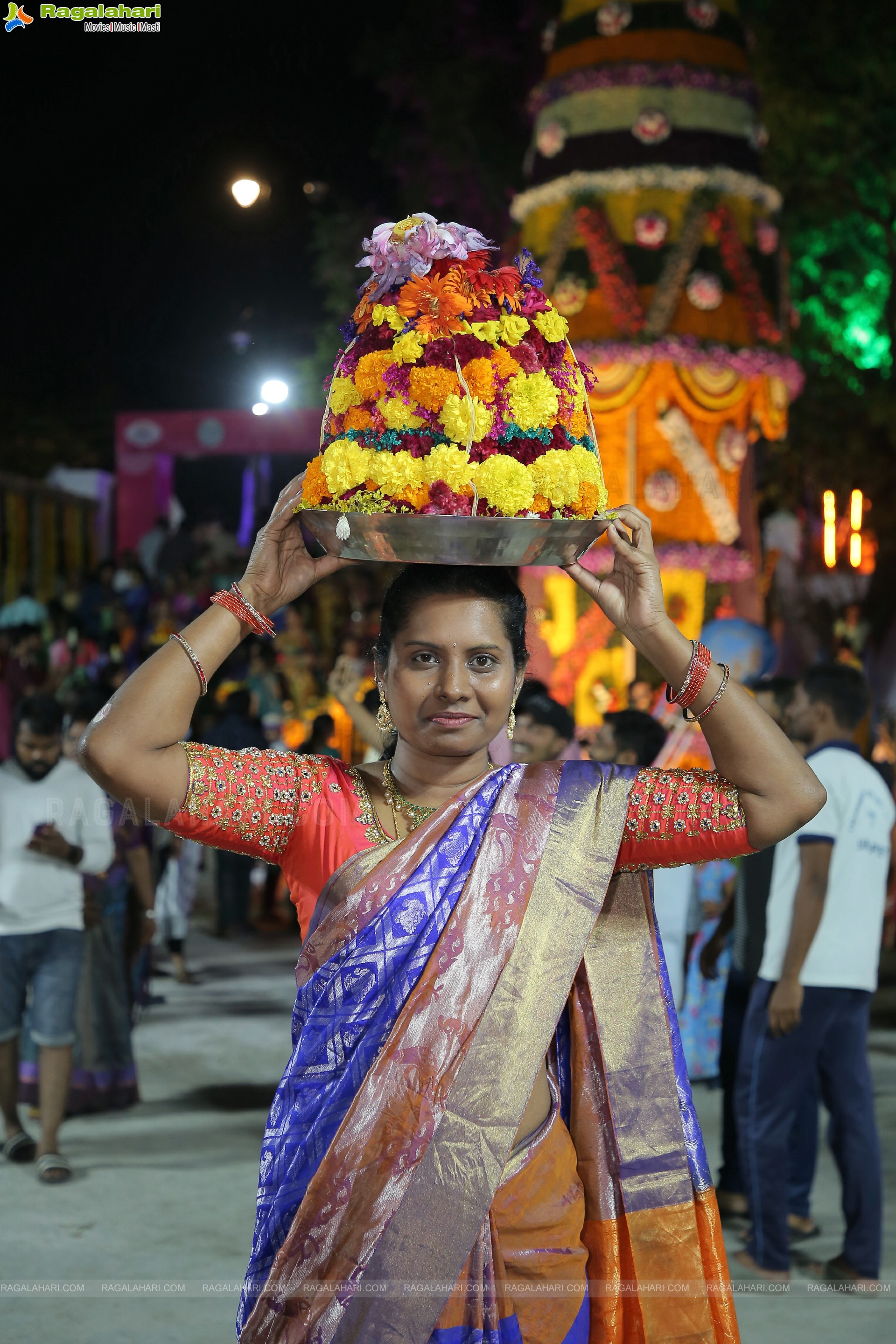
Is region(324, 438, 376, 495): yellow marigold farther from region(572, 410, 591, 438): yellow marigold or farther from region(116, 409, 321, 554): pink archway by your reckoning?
region(116, 409, 321, 554): pink archway

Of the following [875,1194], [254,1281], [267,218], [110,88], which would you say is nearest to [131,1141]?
[875,1194]

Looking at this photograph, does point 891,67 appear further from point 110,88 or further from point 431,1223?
point 431,1223

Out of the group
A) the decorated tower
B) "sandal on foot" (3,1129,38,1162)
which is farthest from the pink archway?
"sandal on foot" (3,1129,38,1162)

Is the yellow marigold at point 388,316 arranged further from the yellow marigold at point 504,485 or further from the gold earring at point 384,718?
the gold earring at point 384,718

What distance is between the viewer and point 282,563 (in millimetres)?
2332

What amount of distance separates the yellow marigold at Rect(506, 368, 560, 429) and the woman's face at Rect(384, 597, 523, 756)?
12.0 inches

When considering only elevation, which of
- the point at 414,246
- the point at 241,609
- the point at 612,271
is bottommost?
the point at 241,609

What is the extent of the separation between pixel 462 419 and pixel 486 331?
0.17 m

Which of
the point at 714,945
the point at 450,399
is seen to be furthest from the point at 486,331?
the point at 714,945

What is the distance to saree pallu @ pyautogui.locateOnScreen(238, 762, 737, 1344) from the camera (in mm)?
2133

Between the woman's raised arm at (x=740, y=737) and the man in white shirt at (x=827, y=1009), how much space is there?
7.79 feet

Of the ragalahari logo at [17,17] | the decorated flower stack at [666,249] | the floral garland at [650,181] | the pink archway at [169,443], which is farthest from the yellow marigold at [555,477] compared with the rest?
the pink archway at [169,443]

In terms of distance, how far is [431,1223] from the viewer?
2125 millimetres

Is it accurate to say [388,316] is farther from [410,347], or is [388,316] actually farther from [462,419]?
[462,419]
